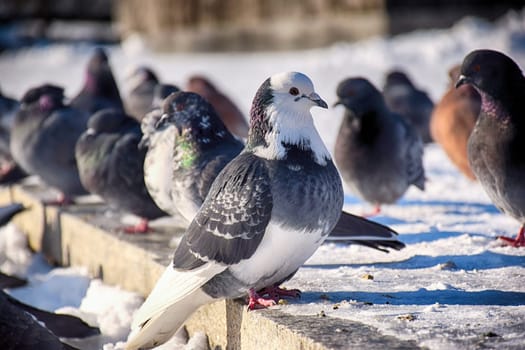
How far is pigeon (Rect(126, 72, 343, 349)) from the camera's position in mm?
3348

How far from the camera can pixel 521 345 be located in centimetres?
285

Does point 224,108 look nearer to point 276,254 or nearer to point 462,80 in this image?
point 462,80

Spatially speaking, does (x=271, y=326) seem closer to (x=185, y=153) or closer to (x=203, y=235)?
(x=203, y=235)

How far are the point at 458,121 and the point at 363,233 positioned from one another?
8.43ft

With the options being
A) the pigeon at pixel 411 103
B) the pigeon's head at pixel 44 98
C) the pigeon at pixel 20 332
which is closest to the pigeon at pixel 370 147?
the pigeon's head at pixel 44 98

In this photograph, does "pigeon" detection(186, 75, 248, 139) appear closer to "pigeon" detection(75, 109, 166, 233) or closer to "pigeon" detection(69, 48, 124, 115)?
"pigeon" detection(69, 48, 124, 115)

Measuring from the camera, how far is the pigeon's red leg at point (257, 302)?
11.6 ft

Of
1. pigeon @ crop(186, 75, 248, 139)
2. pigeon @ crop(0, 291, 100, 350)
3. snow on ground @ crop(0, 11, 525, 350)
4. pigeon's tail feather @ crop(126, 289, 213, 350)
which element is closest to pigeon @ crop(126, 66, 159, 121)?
pigeon @ crop(186, 75, 248, 139)

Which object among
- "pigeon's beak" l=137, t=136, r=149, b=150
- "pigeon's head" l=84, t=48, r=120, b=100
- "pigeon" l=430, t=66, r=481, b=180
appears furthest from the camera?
"pigeon's head" l=84, t=48, r=120, b=100

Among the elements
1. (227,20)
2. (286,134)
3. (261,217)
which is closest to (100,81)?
(286,134)

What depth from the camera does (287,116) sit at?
3502 millimetres

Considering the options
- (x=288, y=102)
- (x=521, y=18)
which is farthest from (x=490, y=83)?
(x=521, y=18)

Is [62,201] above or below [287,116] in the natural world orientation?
below

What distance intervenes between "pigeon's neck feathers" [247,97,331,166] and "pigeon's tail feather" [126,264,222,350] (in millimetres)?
527
